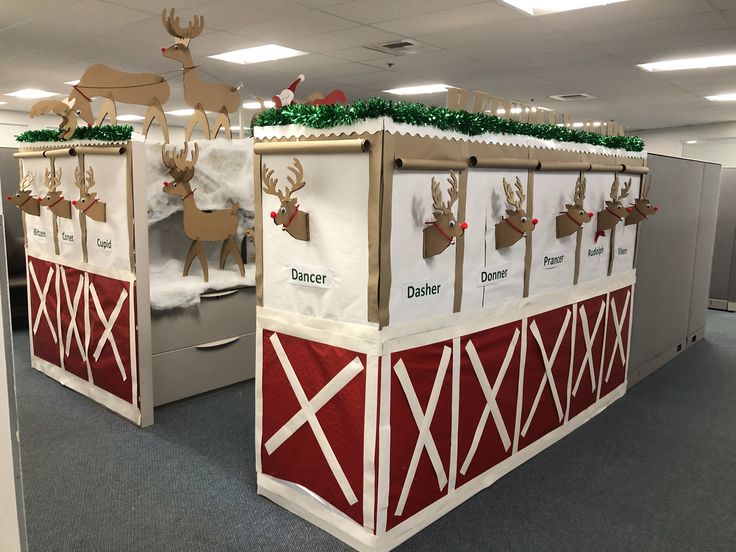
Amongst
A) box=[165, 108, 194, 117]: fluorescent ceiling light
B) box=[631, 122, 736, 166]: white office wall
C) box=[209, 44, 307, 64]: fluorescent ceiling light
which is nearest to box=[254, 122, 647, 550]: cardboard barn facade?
box=[209, 44, 307, 64]: fluorescent ceiling light

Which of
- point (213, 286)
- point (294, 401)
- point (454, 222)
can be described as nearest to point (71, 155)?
point (213, 286)

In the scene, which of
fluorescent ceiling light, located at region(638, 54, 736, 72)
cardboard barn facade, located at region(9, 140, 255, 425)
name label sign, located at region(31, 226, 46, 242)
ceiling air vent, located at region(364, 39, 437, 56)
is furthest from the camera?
fluorescent ceiling light, located at region(638, 54, 736, 72)

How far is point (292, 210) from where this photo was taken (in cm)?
227

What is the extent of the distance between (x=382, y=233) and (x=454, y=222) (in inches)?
14.2

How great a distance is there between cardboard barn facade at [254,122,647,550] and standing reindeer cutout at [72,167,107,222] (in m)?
1.46

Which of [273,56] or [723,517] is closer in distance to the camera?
[723,517]

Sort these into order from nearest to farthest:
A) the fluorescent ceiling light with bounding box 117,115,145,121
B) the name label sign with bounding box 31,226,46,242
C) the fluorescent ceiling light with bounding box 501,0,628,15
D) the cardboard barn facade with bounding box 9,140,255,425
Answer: the cardboard barn facade with bounding box 9,140,255,425 → the name label sign with bounding box 31,226,46,242 → the fluorescent ceiling light with bounding box 501,0,628,15 → the fluorescent ceiling light with bounding box 117,115,145,121

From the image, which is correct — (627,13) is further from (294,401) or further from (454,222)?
(294,401)

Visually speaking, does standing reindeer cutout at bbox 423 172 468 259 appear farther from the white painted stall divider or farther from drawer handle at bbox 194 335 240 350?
drawer handle at bbox 194 335 240 350

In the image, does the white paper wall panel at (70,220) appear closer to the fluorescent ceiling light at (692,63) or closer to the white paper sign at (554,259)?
the white paper sign at (554,259)

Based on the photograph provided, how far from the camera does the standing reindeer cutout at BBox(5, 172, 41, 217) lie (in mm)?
4012

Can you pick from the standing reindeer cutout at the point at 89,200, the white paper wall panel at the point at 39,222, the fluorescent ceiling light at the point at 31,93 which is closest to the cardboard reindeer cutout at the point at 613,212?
the standing reindeer cutout at the point at 89,200

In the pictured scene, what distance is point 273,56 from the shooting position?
21.9ft

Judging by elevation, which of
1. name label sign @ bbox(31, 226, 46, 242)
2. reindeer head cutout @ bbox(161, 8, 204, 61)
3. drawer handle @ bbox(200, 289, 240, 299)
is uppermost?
reindeer head cutout @ bbox(161, 8, 204, 61)
